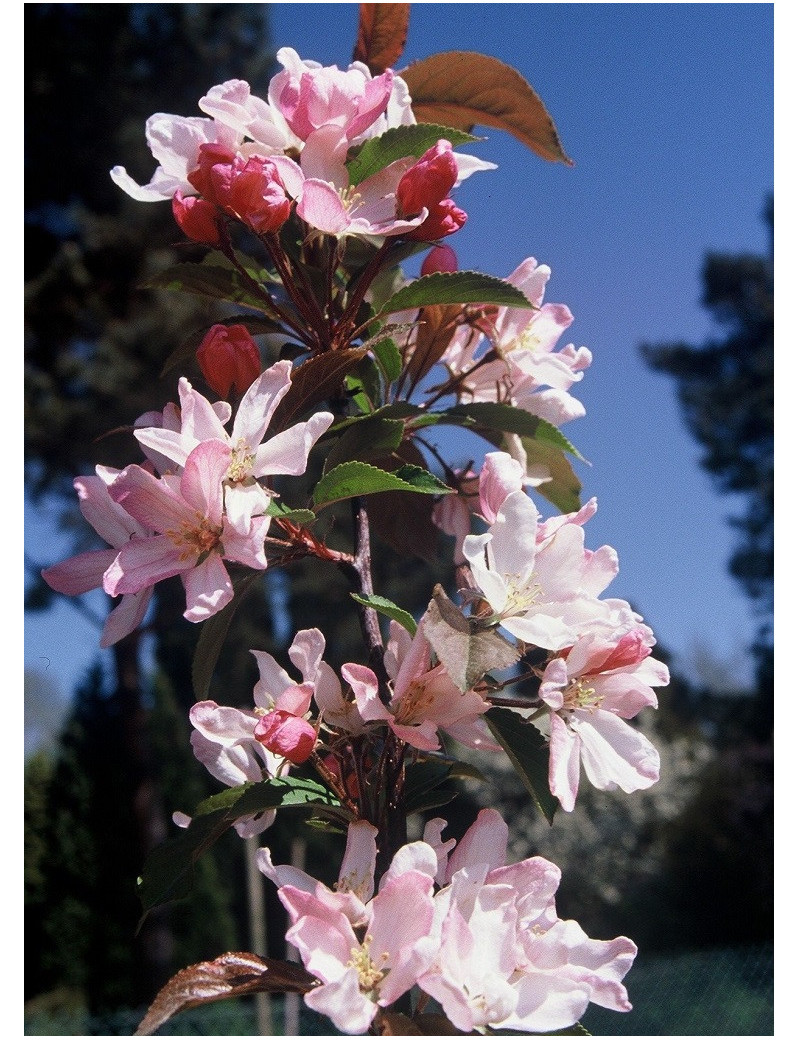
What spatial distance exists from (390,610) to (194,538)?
18 centimetres

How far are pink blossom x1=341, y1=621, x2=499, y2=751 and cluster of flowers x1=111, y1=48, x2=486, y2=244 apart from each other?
0.40 metres

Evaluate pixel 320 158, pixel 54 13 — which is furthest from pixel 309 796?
pixel 54 13

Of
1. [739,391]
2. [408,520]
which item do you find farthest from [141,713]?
[739,391]

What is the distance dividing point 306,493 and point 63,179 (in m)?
8.52

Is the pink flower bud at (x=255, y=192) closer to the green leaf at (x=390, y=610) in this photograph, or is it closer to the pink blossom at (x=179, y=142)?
the pink blossom at (x=179, y=142)

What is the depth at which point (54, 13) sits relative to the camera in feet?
27.0

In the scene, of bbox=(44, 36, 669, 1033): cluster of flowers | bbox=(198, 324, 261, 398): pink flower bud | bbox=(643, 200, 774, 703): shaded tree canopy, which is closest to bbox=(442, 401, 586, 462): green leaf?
bbox=(44, 36, 669, 1033): cluster of flowers

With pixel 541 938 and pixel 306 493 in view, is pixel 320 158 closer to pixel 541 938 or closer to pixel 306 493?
pixel 306 493

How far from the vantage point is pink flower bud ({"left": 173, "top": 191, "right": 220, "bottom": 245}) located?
92 cm

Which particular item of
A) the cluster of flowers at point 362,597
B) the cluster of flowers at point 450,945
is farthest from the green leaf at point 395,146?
the cluster of flowers at point 450,945

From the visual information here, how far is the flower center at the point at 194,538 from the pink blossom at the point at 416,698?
6.0 inches

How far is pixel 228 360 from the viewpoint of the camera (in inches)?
34.9

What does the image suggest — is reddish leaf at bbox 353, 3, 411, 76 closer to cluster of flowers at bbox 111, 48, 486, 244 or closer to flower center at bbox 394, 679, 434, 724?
cluster of flowers at bbox 111, 48, 486, 244

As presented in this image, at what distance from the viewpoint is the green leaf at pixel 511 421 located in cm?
102
